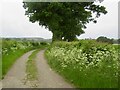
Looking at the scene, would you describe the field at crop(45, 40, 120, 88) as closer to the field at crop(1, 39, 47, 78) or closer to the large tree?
the field at crop(1, 39, 47, 78)

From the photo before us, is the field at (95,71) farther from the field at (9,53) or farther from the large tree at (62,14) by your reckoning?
the large tree at (62,14)

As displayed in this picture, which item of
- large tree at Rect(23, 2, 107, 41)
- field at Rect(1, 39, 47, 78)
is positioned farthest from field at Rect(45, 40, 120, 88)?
large tree at Rect(23, 2, 107, 41)

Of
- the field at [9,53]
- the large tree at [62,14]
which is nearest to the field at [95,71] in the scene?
the field at [9,53]

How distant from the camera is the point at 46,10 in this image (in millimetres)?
49688

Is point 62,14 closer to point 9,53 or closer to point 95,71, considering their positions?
point 9,53

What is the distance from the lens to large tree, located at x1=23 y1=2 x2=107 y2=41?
49062mm

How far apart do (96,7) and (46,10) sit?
9.87 m

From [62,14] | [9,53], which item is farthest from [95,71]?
[62,14]

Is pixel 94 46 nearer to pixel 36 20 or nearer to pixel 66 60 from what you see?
pixel 66 60

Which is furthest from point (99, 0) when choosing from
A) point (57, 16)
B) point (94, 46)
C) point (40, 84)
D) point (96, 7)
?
point (40, 84)

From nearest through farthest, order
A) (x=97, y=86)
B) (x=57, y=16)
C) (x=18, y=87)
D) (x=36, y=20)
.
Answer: (x=97, y=86)
(x=18, y=87)
(x=57, y=16)
(x=36, y=20)

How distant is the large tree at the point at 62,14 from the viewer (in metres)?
49.1

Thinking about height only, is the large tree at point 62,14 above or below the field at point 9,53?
above

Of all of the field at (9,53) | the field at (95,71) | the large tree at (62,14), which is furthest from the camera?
the large tree at (62,14)
